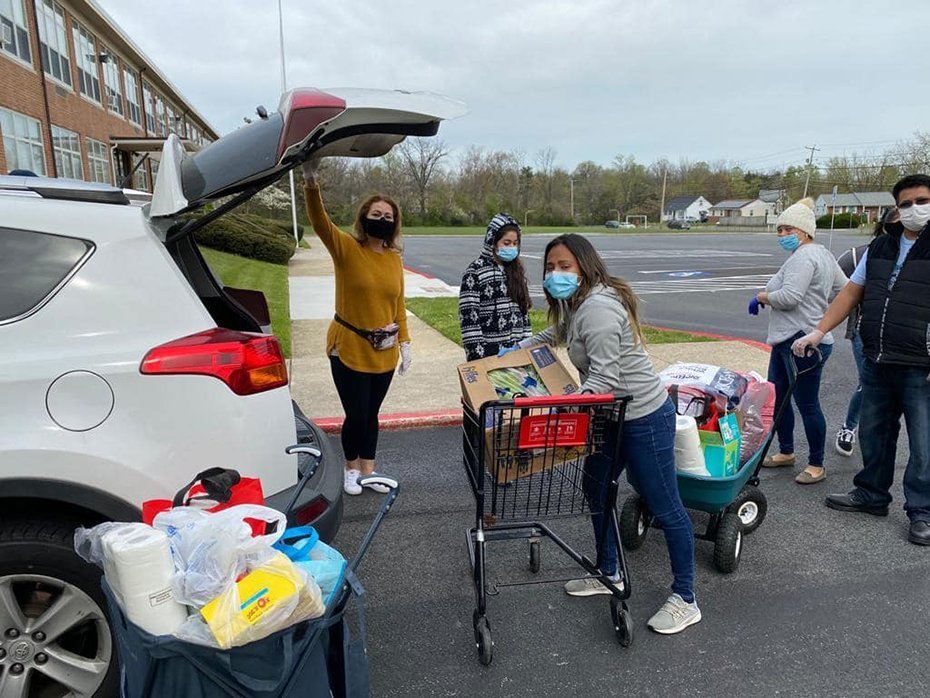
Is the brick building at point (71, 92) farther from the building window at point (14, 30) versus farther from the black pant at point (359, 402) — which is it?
the black pant at point (359, 402)

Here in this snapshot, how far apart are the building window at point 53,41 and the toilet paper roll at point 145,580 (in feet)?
78.5

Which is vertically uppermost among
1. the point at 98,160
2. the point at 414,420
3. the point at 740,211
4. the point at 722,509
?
the point at 98,160

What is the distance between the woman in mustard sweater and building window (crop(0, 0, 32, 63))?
19082mm

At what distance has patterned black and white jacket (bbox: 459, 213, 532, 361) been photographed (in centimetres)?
462

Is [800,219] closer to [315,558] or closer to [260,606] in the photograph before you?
[315,558]

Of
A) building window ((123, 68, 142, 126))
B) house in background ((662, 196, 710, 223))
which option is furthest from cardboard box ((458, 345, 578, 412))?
house in background ((662, 196, 710, 223))

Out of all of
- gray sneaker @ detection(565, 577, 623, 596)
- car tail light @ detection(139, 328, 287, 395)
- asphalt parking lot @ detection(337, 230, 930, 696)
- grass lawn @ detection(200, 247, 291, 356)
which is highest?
car tail light @ detection(139, 328, 287, 395)

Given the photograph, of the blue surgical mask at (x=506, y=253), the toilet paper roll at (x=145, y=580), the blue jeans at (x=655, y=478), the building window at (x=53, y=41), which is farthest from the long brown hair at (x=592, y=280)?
the building window at (x=53, y=41)

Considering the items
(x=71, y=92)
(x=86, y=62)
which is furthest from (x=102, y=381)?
(x=86, y=62)

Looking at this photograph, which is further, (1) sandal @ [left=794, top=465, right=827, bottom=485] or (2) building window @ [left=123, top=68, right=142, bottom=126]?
(2) building window @ [left=123, top=68, right=142, bottom=126]

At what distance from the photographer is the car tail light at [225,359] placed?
89.3 inches

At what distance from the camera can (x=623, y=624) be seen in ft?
9.51

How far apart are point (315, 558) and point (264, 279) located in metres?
14.5

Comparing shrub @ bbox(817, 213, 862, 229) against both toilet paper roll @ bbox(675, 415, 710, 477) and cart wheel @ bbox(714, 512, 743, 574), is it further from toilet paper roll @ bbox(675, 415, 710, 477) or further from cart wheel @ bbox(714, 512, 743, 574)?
toilet paper roll @ bbox(675, 415, 710, 477)
